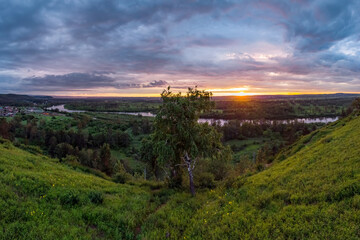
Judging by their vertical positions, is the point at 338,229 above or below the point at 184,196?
above

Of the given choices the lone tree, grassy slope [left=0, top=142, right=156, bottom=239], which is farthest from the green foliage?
the lone tree

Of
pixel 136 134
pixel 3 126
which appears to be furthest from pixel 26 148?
pixel 136 134

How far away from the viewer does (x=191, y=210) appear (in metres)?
9.52

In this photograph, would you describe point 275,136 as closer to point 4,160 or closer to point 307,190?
point 307,190

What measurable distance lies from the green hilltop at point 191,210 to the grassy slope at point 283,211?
3 centimetres

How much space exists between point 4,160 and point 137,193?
795 centimetres

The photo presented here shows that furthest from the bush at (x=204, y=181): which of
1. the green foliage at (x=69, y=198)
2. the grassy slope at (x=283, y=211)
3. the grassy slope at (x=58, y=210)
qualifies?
the green foliage at (x=69, y=198)

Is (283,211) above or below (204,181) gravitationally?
above

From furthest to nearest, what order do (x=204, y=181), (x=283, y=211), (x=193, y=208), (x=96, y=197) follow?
1. (x=204, y=181)
2. (x=193, y=208)
3. (x=96, y=197)
4. (x=283, y=211)

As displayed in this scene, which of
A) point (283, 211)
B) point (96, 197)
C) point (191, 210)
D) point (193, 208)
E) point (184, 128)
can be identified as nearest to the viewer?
point (283, 211)

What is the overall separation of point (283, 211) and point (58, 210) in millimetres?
9051

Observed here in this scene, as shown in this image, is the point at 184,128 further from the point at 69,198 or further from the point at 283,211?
the point at 69,198

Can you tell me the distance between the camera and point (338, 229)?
18.4ft

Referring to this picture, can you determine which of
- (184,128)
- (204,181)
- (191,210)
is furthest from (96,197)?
(204,181)
